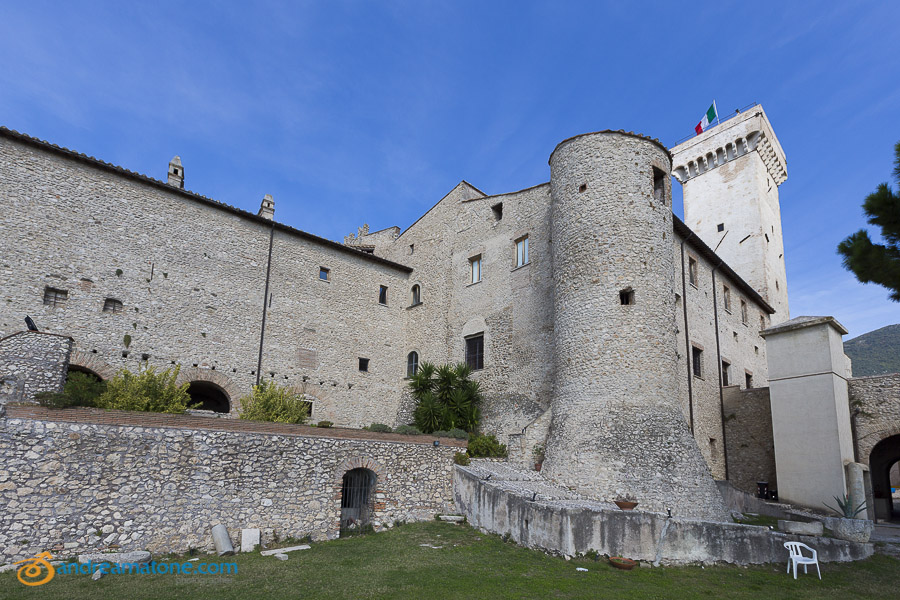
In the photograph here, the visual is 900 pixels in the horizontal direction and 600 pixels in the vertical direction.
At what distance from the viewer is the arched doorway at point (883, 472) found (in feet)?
64.7

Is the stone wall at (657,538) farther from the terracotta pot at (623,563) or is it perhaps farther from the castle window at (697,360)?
the castle window at (697,360)

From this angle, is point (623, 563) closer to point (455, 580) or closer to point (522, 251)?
point (455, 580)

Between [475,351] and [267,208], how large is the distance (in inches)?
385

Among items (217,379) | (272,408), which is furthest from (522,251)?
(217,379)

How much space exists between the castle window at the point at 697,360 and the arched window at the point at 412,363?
10.4 meters

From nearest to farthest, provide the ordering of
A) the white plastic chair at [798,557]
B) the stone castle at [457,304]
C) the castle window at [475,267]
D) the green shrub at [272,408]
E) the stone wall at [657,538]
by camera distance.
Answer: the white plastic chair at [798,557]
the stone wall at [657,538]
the stone castle at [457,304]
the green shrub at [272,408]
the castle window at [475,267]

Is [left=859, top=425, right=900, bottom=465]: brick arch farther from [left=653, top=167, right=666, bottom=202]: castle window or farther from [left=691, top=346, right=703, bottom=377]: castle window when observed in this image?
[left=653, top=167, right=666, bottom=202]: castle window

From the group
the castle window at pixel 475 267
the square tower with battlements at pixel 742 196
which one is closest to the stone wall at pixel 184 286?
the castle window at pixel 475 267

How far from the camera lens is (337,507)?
1212cm

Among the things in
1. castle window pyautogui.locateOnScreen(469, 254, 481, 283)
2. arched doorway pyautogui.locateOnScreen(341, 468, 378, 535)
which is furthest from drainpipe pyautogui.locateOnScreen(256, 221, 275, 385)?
castle window pyautogui.locateOnScreen(469, 254, 481, 283)

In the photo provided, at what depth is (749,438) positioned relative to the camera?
65.9 feet

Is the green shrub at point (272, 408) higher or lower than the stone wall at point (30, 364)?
lower

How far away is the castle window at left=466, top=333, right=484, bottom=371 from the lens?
790 inches

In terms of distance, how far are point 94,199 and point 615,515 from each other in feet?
53.3
